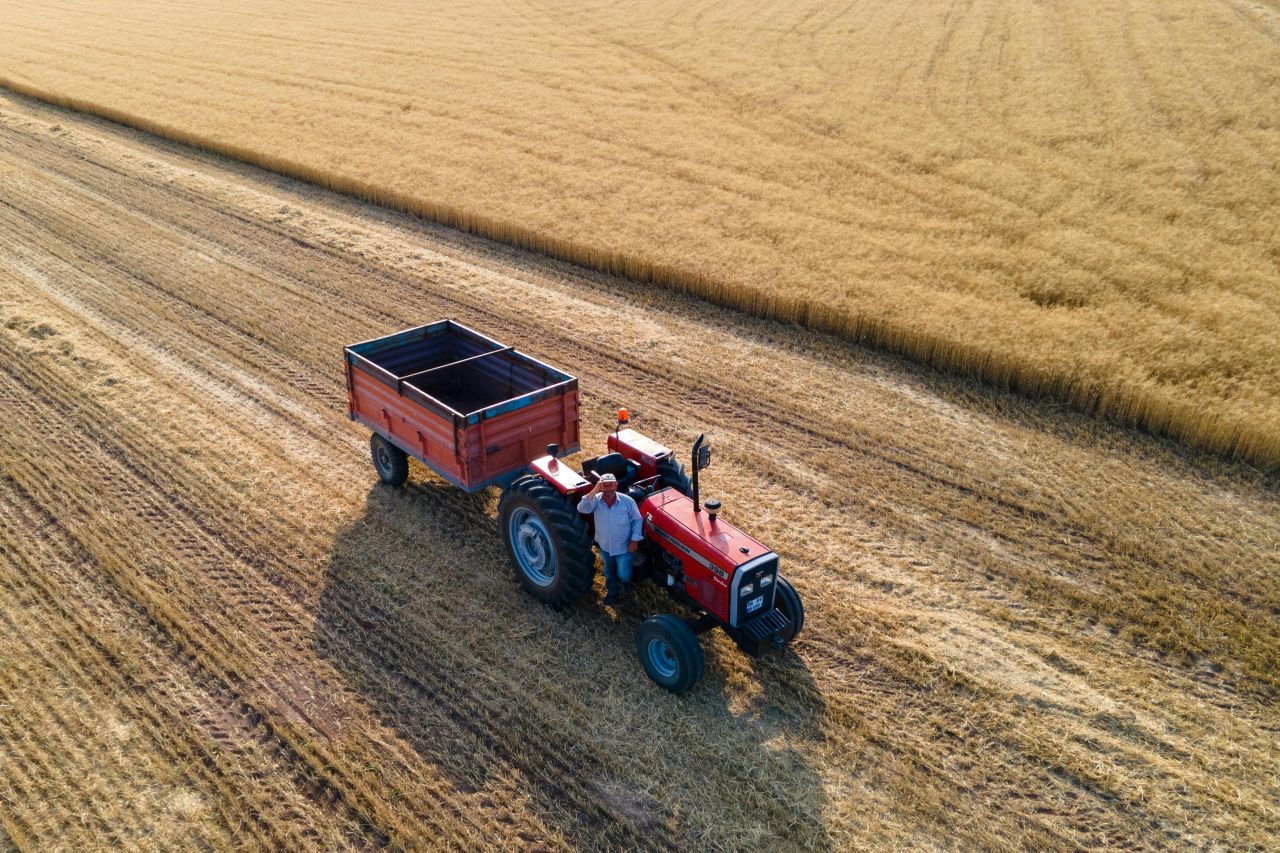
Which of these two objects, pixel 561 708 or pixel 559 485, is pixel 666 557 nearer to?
pixel 559 485

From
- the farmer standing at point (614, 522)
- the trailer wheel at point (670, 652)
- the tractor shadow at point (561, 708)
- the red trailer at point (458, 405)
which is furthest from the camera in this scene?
the red trailer at point (458, 405)

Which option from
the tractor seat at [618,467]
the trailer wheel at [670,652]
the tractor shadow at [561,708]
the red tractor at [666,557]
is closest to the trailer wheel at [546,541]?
the red tractor at [666,557]

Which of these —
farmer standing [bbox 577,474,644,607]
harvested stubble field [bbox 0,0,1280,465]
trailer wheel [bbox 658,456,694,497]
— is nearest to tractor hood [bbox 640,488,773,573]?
farmer standing [bbox 577,474,644,607]

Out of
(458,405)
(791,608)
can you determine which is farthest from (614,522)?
(458,405)

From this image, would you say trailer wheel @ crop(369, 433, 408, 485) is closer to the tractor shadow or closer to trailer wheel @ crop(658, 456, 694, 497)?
the tractor shadow

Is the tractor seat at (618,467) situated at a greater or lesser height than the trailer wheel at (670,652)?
greater

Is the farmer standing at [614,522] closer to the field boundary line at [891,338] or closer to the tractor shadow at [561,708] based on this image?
the tractor shadow at [561,708]

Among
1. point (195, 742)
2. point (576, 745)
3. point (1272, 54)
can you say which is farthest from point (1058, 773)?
point (1272, 54)
